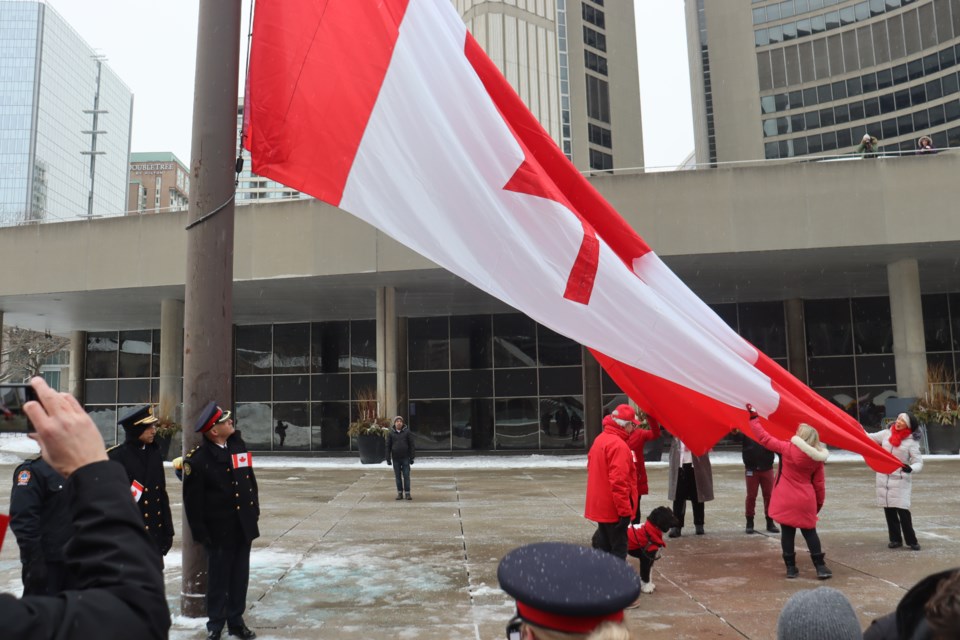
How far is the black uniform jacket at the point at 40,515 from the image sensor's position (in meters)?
4.49

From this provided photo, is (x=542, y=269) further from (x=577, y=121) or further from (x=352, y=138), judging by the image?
(x=577, y=121)

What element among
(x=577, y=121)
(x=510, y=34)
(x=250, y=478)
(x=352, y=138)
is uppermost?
(x=510, y=34)

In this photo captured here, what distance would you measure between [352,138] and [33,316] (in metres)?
29.0

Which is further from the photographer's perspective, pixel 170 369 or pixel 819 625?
pixel 170 369

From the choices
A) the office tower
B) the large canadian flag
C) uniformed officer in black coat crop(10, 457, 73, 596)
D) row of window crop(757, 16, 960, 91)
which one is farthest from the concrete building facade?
uniformed officer in black coat crop(10, 457, 73, 596)

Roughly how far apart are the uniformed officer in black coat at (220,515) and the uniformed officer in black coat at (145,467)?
20 cm

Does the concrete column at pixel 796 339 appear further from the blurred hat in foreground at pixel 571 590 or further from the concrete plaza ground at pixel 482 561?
the blurred hat in foreground at pixel 571 590

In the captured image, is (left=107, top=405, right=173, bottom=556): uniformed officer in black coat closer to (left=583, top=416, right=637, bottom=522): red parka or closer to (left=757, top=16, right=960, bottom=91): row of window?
(left=583, top=416, right=637, bottom=522): red parka

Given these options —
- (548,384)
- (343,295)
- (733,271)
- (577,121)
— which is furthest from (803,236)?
(577,121)

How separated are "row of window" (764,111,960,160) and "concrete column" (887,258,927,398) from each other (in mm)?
44612

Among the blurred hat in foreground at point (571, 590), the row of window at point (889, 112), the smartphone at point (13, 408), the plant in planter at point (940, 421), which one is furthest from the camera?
the row of window at point (889, 112)

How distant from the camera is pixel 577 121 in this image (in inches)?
2251

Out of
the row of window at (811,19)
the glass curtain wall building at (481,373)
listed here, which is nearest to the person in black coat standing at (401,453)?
the glass curtain wall building at (481,373)

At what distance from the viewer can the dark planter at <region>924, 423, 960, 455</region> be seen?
68.9 feet
